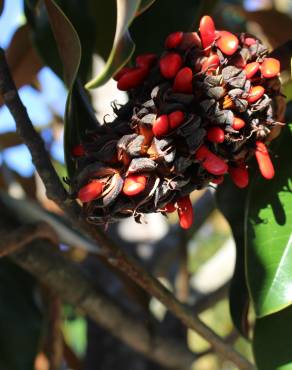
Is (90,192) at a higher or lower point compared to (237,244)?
higher

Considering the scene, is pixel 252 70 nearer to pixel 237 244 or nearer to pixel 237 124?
pixel 237 124

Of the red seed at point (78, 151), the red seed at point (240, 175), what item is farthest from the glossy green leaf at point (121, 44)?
the red seed at point (240, 175)

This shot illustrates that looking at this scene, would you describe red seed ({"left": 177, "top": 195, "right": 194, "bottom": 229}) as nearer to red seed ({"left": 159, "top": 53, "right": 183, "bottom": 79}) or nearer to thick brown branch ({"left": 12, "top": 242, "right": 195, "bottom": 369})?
red seed ({"left": 159, "top": 53, "right": 183, "bottom": 79})

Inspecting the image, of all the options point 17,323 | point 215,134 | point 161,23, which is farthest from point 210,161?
point 17,323

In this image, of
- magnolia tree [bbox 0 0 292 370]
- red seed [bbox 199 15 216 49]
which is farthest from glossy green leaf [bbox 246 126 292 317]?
red seed [bbox 199 15 216 49]

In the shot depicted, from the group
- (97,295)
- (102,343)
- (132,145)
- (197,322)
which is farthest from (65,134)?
(102,343)

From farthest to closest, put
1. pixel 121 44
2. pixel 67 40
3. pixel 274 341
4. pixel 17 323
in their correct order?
pixel 17 323
pixel 274 341
pixel 67 40
pixel 121 44

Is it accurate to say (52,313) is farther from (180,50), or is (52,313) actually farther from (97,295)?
(180,50)

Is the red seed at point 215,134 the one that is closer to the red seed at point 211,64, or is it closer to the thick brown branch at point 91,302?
the red seed at point 211,64
